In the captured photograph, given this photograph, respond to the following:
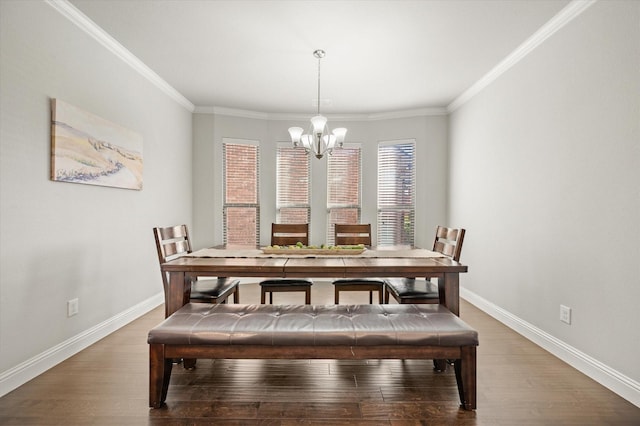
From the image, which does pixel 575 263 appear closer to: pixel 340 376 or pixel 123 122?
pixel 340 376

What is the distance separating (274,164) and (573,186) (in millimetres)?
3829

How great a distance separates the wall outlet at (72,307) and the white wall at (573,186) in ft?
12.6

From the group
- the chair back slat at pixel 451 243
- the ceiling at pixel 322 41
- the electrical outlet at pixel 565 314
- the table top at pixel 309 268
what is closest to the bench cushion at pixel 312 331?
the table top at pixel 309 268

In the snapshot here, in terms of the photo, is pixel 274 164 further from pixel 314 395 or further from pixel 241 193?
pixel 314 395

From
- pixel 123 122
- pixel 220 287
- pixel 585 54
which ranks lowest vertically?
pixel 220 287

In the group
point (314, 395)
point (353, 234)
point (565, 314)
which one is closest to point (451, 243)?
point (565, 314)

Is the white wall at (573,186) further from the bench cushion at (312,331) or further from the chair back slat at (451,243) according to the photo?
the bench cushion at (312,331)

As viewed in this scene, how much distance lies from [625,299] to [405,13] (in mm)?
2467

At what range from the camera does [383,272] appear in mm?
2170

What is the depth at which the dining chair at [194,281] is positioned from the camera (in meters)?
2.56

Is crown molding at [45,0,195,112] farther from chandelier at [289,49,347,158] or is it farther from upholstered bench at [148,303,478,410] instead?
upholstered bench at [148,303,478,410]

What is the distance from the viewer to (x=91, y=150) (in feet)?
9.11

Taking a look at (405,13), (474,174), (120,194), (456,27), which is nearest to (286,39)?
(405,13)

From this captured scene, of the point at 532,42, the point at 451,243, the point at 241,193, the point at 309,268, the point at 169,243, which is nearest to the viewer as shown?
the point at 309,268
